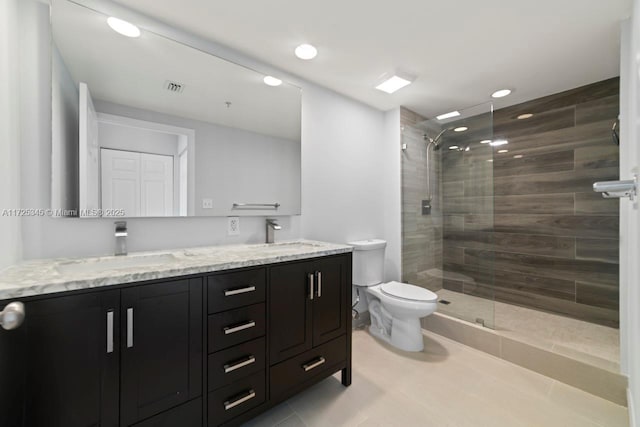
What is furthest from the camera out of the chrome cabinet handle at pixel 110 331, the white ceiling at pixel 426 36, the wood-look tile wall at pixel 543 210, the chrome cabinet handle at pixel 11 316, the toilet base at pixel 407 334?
the wood-look tile wall at pixel 543 210

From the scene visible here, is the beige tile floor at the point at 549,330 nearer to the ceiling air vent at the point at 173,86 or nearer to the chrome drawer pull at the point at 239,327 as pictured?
the chrome drawer pull at the point at 239,327

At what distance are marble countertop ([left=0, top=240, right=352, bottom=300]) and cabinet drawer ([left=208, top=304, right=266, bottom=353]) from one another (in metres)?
0.22

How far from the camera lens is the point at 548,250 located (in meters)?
2.66

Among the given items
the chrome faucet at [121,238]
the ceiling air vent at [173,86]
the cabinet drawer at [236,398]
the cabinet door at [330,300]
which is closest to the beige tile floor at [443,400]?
the cabinet drawer at [236,398]

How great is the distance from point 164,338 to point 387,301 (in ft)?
5.47

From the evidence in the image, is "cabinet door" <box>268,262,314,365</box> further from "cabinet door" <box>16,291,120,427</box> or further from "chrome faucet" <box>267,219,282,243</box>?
"cabinet door" <box>16,291,120,427</box>

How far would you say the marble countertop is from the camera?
0.87 meters

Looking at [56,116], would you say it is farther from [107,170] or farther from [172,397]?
[172,397]

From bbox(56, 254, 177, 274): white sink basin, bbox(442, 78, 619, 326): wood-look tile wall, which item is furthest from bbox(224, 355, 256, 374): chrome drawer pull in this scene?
bbox(442, 78, 619, 326): wood-look tile wall

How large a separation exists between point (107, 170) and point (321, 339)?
60.0 inches

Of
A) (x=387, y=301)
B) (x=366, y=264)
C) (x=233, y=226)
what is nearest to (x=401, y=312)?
(x=387, y=301)

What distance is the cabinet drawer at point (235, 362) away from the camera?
47.1 inches

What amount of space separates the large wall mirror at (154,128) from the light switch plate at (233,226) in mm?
54

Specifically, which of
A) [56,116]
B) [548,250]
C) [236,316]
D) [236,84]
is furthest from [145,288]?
[548,250]
